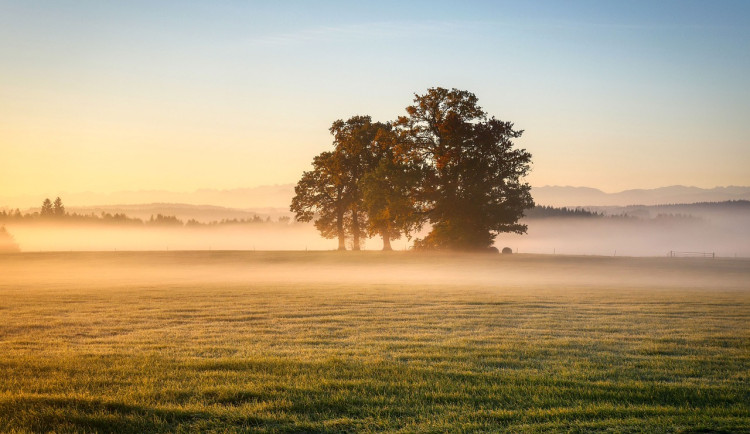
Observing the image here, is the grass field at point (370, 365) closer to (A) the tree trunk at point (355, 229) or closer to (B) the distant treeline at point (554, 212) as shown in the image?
(A) the tree trunk at point (355, 229)

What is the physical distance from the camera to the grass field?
21.7 ft

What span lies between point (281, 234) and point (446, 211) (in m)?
99.8

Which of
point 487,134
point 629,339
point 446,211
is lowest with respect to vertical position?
point 629,339

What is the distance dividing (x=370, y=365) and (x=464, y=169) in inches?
1724

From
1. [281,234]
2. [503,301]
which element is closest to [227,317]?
[503,301]


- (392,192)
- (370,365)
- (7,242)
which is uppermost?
(392,192)

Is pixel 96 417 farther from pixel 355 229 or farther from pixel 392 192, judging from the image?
pixel 355 229

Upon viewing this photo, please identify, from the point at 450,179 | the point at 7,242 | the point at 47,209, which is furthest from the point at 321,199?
the point at 47,209

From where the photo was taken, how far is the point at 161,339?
39.1 feet

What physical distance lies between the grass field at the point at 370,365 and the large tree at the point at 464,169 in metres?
30.6

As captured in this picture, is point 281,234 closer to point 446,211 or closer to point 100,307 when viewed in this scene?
point 446,211

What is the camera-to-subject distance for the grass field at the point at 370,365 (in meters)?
6.63

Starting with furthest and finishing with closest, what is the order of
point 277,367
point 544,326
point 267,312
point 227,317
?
point 267,312 < point 227,317 < point 544,326 < point 277,367

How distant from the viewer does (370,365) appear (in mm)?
9227
